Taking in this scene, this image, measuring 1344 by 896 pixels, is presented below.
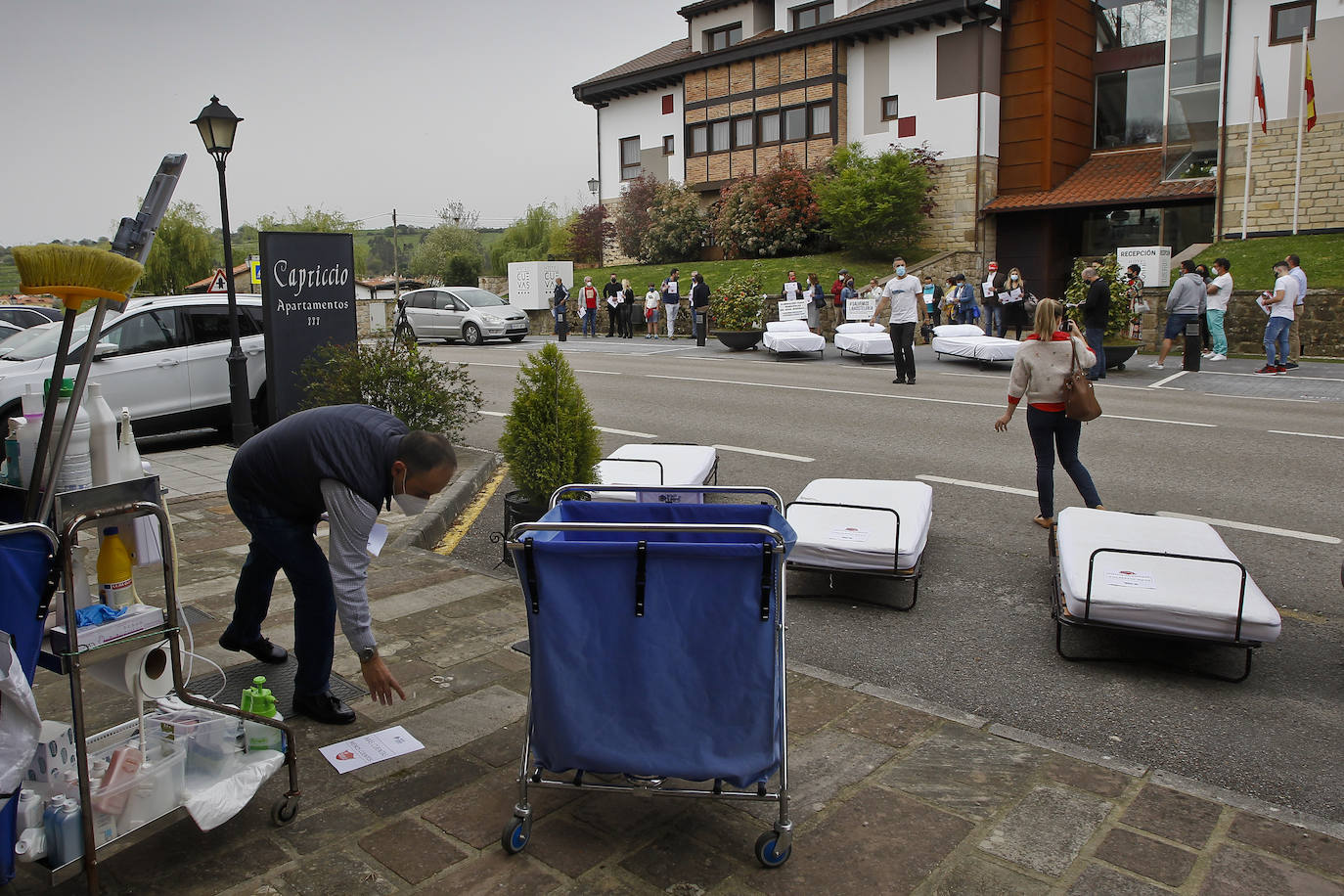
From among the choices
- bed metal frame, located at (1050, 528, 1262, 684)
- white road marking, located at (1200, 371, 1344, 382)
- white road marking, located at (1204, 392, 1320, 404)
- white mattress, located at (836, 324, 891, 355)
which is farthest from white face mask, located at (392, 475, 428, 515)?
white mattress, located at (836, 324, 891, 355)

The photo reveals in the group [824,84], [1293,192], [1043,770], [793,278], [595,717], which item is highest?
[824,84]

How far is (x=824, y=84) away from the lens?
36188 mm

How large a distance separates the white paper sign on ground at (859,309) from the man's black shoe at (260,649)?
20.2m

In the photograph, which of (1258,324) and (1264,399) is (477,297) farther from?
(1264,399)

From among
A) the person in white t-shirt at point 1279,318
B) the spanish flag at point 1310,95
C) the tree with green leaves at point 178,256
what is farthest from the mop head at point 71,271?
the tree with green leaves at point 178,256

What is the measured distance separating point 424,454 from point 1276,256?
88.0 feet

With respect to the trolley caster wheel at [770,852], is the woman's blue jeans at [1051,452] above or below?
above

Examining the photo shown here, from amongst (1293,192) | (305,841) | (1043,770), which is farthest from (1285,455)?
(1293,192)

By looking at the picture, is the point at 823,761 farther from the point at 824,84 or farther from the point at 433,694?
the point at 824,84

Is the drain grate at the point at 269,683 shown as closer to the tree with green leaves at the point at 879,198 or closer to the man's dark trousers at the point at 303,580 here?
the man's dark trousers at the point at 303,580

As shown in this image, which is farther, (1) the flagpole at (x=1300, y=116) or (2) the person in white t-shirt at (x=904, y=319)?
(1) the flagpole at (x=1300, y=116)

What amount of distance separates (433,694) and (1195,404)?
12737 millimetres

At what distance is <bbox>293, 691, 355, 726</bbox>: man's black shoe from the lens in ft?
13.9

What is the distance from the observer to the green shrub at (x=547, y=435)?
6590 millimetres
